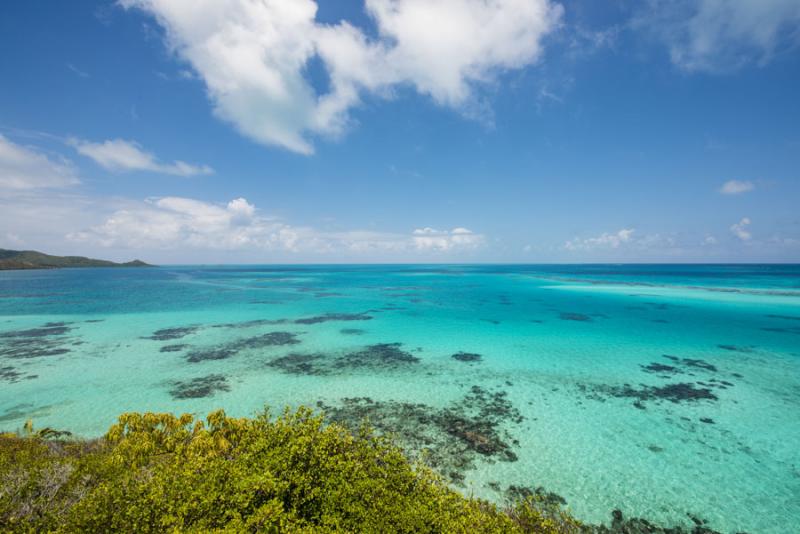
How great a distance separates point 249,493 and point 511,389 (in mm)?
17595

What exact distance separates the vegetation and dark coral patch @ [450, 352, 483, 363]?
1648 centimetres

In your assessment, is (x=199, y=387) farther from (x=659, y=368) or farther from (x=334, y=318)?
(x=659, y=368)

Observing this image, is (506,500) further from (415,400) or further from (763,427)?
(763,427)

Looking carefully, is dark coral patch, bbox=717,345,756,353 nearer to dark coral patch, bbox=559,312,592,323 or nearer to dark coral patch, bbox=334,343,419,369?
dark coral patch, bbox=559,312,592,323

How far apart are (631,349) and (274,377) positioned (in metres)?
30.5

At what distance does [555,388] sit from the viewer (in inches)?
800

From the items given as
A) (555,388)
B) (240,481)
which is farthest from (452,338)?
(240,481)

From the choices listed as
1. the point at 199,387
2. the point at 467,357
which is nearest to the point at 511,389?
the point at 467,357

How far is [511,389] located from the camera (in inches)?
800

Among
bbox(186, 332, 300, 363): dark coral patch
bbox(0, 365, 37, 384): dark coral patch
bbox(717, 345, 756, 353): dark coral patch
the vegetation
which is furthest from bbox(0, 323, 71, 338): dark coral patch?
bbox(717, 345, 756, 353): dark coral patch

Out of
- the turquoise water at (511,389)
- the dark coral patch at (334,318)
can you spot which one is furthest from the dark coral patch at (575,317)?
the dark coral patch at (334,318)

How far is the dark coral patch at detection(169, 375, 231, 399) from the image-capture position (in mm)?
19184

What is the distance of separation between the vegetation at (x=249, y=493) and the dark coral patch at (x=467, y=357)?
54.1 feet

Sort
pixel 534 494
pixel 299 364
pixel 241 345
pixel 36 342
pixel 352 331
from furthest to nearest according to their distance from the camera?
pixel 352 331
pixel 36 342
pixel 241 345
pixel 299 364
pixel 534 494
